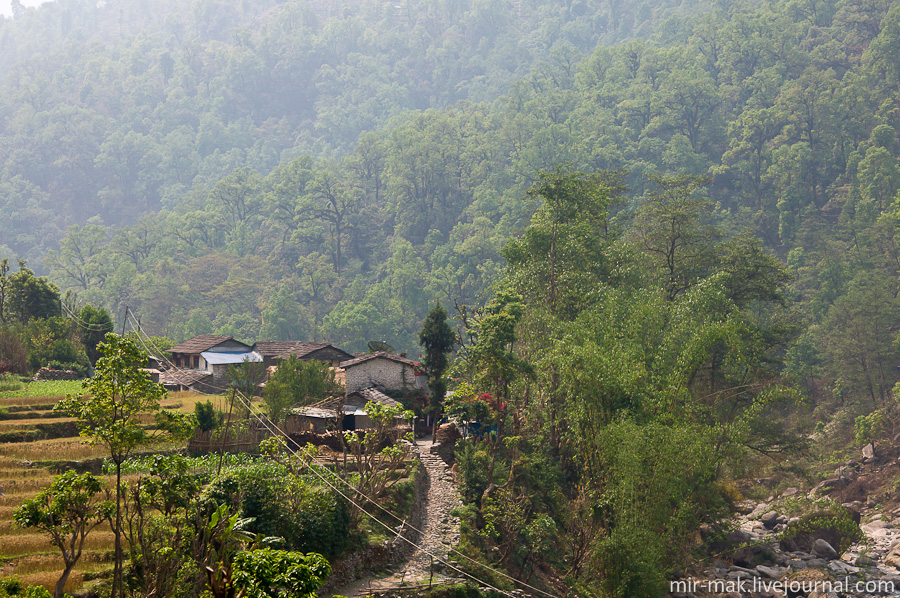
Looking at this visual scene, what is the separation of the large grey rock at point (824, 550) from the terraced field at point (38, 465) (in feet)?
94.1

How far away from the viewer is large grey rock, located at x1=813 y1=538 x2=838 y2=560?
111ft

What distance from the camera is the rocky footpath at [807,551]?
98.4 feet

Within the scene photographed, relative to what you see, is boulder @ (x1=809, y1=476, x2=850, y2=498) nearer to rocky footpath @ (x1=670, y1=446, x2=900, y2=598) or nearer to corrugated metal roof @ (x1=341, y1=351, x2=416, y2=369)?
rocky footpath @ (x1=670, y1=446, x2=900, y2=598)

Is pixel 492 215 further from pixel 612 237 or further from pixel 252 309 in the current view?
pixel 612 237

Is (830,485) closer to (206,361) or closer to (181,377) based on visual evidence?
(181,377)

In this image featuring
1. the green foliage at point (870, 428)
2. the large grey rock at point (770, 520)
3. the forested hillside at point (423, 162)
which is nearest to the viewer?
the large grey rock at point (770, 520)

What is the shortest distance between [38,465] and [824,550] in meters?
32.7

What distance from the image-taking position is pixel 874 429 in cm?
4509

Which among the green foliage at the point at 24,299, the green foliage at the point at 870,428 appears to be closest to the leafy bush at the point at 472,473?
the green foliage at the point at 870,428

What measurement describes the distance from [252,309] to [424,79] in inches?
3999

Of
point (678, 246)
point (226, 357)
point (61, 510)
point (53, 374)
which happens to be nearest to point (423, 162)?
point (226, 357)

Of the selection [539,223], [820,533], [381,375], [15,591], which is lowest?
[820,533]

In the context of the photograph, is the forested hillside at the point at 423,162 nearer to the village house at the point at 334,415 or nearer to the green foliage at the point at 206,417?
the village house at the point at 334,415

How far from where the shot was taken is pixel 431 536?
26.4m
